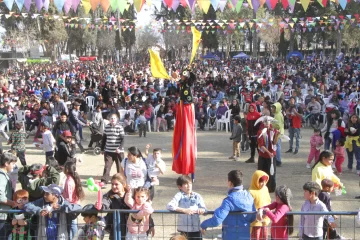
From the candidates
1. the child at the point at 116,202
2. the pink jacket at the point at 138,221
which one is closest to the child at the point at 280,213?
the pink jacket at the point at 138,221

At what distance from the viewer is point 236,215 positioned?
15.5 feet

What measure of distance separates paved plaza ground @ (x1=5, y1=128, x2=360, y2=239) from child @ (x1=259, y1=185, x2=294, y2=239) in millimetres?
1203

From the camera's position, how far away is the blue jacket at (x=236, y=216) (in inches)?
184

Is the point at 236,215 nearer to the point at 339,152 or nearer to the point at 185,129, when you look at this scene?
the point at 185,129

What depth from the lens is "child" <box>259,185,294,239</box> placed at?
4734 mm

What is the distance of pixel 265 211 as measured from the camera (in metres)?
4.67

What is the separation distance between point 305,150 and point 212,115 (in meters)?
4.84

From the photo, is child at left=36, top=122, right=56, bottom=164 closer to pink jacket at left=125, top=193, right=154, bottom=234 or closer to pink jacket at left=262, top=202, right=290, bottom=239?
pink jacket at left=125, top=193, right=154, bottom=234

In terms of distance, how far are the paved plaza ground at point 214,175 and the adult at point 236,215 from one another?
128 cm

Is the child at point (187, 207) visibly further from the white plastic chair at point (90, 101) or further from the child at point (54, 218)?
the white plastic chair at point (90, 101)

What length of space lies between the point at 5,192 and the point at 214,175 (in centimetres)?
532

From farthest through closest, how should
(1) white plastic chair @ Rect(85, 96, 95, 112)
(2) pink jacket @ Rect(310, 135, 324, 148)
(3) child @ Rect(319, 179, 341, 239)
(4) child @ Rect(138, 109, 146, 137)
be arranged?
1. (1) white plastic chair @ Rect(85, 96, 95, 112)
2. (4) child @ Rect(138, 109, 146, 137)
3. (2) pink jacket @ Rect(310, 135, 324, 148)
4. (3) child @ Rect(319, 179, 341, 239)

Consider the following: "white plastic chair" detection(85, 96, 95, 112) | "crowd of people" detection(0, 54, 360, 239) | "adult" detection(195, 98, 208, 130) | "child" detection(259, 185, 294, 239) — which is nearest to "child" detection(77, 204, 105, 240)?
"crowd of people" detection(0, 54, 360, 239)

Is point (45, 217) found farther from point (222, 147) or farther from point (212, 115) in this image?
point (212, 115)
